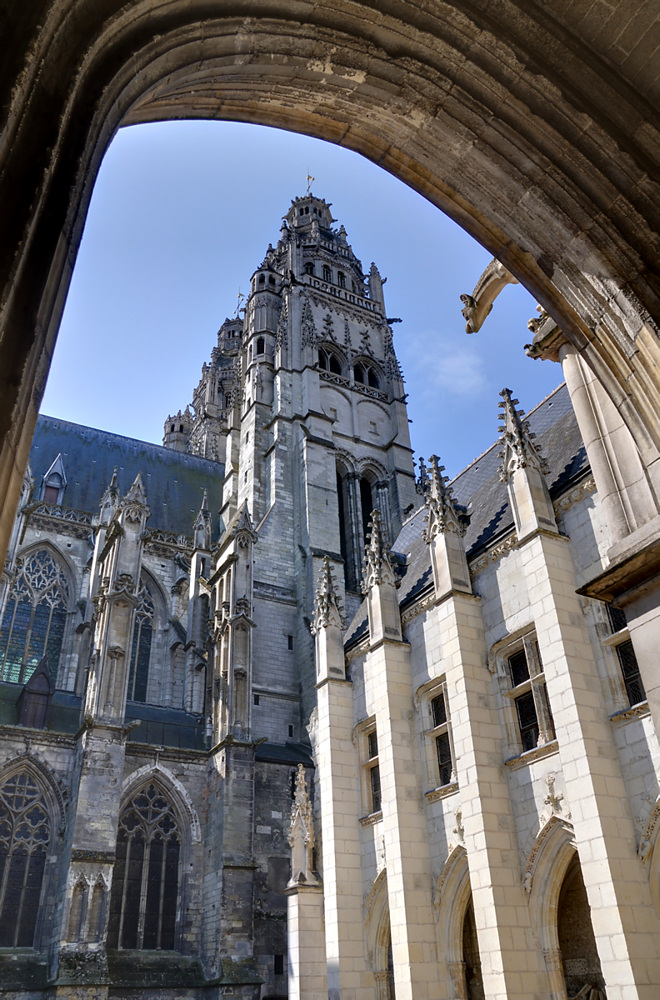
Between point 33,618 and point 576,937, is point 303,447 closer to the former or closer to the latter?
point 33,618

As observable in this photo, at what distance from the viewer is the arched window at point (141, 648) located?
26.7m

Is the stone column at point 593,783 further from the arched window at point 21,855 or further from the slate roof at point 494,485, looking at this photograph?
the arched window at point 21,855

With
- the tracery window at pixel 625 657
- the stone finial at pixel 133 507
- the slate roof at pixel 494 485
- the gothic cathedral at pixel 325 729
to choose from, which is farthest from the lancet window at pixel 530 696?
the stone finial at pixel 133 507

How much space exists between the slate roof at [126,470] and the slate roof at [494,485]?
45.0 ft

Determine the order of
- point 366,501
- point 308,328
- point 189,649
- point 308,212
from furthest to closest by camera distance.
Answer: point 308,212 < point 308,328 < point 366,501 < point 189,649

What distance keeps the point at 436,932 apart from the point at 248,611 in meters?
11.7

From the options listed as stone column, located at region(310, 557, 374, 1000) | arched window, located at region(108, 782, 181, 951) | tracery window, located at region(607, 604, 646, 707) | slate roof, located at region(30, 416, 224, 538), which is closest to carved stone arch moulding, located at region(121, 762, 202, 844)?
arched window, located at region(108, 782, 181, 951)

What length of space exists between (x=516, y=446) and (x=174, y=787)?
13.9 meters

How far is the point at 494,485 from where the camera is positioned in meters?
18.9

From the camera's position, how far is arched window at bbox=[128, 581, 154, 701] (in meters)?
26.7

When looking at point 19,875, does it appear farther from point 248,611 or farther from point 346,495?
point 346,495

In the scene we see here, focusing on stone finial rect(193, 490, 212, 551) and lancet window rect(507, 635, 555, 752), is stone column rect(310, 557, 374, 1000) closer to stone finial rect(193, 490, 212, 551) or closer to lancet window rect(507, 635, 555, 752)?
lancet window rect(507, 635, 555, 752)

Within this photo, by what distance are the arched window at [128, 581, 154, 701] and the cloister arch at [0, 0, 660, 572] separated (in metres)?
23.1

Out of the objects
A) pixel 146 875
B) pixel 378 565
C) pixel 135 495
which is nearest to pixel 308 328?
pixel 135 495
